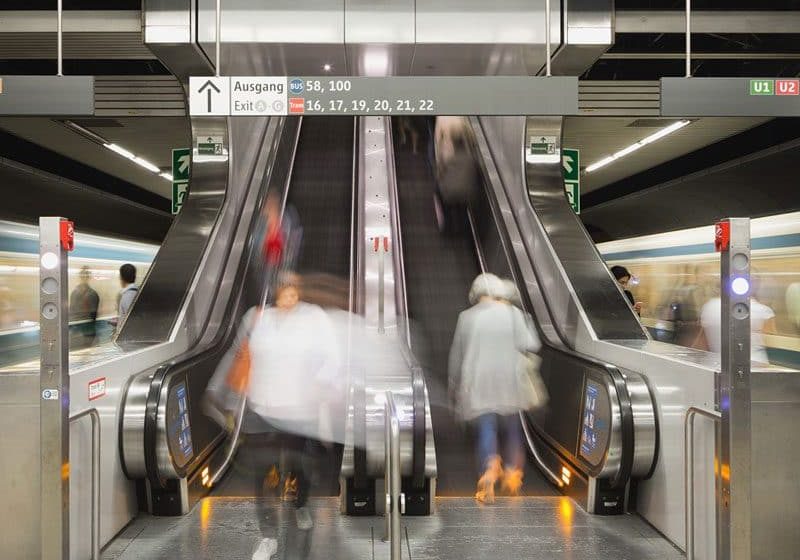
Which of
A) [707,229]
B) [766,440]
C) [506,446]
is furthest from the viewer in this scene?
[707,229]

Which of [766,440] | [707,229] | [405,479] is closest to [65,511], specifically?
[405,479]

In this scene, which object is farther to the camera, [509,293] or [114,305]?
[114,305]

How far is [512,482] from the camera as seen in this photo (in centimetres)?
534

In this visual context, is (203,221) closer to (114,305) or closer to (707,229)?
(114,305)

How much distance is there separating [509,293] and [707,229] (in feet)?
20.8

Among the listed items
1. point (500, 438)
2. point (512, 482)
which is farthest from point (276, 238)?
point (512, 482)

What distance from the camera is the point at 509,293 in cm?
490

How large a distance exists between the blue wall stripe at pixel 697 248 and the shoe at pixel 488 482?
4.53 meters

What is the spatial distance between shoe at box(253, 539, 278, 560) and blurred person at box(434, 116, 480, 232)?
21.7 ft

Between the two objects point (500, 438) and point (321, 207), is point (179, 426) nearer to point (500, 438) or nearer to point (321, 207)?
point (500, 438)

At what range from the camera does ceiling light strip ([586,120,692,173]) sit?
10981mm

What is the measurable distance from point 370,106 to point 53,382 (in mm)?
2475

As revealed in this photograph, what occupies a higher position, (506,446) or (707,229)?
(707,229)

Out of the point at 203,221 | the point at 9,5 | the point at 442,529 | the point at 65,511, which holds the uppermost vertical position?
the point at 9,5
